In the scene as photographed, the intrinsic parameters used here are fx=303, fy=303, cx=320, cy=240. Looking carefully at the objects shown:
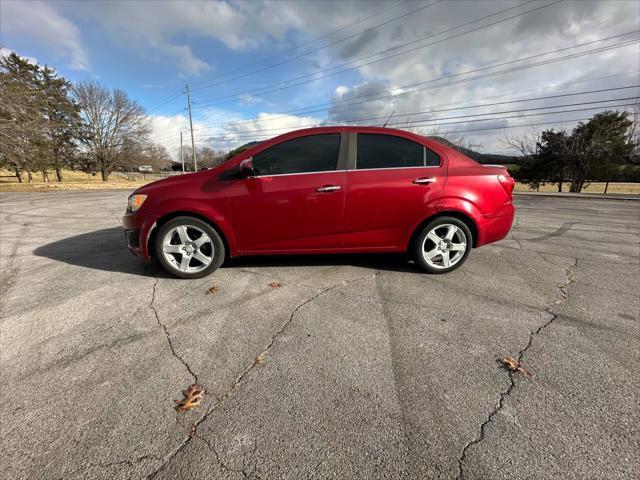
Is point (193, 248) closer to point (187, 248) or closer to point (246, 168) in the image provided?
point (187, 248)

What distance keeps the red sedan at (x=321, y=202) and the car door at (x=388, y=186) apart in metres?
0.01

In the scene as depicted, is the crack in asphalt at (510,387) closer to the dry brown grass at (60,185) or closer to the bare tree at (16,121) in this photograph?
the bare tree at (16,121)

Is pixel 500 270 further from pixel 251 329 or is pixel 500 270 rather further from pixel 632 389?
pixel 251 329

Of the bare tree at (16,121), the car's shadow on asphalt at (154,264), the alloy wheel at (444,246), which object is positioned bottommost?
the car's shadow on asphalt at (154,264)

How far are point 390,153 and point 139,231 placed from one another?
2.99 m

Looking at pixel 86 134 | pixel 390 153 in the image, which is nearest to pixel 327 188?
pixel 390 153

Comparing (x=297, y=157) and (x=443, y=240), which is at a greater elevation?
(x=297, y=157)

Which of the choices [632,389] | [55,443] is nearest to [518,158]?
[632,389]

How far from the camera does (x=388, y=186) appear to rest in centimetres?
337

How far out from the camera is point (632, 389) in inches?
73.0

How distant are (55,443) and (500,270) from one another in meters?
4.34

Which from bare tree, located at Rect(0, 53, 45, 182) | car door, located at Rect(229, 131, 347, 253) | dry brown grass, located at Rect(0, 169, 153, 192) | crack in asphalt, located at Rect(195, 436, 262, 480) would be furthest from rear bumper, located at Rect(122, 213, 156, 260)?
dry brown grass, located at Rect(0, 169, 153, 192)

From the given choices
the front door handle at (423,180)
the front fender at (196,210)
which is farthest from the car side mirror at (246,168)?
the front door handle at (423,180)

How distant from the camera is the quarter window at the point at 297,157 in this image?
3391 mm
